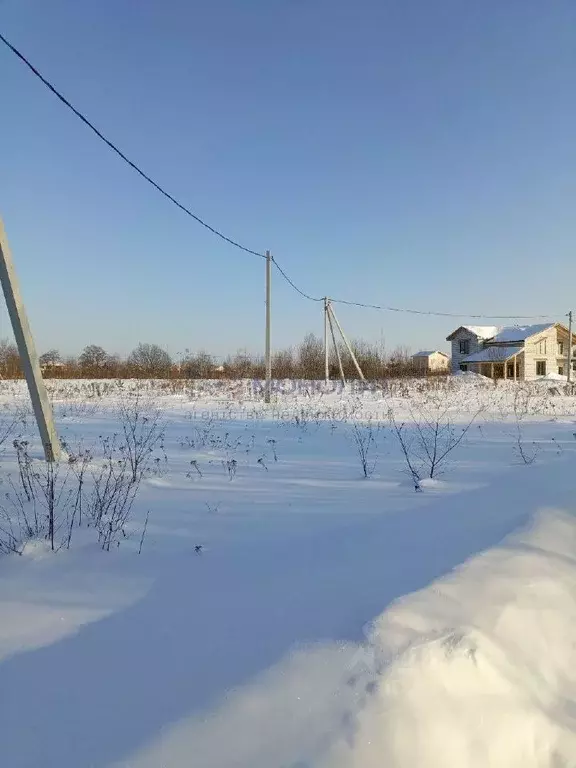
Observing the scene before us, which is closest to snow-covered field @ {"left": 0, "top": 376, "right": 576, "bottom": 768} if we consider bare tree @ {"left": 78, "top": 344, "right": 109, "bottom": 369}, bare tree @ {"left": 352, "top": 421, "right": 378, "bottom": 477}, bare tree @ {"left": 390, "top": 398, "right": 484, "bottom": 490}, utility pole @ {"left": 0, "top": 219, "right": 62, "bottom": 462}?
bare tree @ {"left": 390, "top": 398, "right": 484, "bottom": 490}

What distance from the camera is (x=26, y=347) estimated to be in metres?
5.02

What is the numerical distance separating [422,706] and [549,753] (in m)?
0.48

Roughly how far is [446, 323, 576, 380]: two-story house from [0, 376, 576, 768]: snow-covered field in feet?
120

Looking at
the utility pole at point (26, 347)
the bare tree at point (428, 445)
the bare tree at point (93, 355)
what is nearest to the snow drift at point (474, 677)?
the bare tree at point (428, 445)

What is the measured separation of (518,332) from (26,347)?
134ft

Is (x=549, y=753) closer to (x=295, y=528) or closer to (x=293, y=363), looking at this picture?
(x=295, y=528)

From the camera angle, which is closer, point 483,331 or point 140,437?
point 140,437

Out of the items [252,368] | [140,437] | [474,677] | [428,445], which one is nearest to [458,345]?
[252,368]

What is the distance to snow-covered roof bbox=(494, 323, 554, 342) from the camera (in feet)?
124

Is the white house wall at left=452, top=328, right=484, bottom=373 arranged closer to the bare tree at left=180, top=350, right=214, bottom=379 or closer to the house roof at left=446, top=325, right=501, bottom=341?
the house roof at left=446, top=325, right=501, bottom=341

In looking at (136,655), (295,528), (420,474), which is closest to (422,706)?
(136,655)

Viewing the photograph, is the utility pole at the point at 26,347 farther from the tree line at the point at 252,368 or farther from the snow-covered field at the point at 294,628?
the tree line at the point at 252,368

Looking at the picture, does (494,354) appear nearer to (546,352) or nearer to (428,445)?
(546,352)

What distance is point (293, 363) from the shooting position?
44.2 meters
